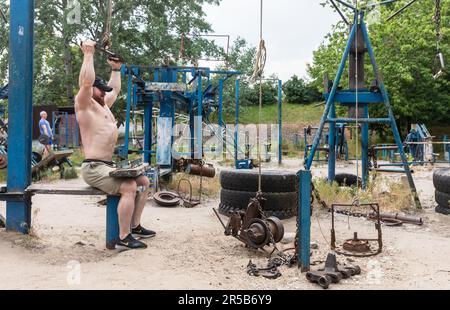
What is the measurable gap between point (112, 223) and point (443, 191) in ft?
15.4

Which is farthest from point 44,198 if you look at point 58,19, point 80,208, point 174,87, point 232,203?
point 58,19

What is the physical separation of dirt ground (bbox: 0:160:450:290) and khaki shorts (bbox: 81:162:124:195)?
58 cm

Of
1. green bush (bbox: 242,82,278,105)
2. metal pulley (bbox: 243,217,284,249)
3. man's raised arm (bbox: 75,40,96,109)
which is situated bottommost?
metal pulley (bbox: 243,217,284,249)

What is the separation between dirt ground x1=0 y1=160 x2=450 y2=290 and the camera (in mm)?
3459

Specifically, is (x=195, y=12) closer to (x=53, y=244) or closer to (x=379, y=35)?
(x=379, y=35)

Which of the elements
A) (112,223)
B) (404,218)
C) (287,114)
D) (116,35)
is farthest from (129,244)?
(287,114)

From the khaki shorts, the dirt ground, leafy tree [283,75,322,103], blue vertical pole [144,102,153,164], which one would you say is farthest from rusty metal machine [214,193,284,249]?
leafy tree [283,75,322,103]

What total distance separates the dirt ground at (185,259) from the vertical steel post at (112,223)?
0.12 m

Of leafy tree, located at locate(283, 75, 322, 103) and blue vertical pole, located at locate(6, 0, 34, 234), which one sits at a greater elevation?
leafy tree, located at locate(283, 75, 322, 103)

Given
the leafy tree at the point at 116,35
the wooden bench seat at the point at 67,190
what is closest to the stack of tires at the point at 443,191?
the wooden bench seat at the point at 67,190

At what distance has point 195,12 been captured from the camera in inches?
955

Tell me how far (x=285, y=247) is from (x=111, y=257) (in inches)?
66.4

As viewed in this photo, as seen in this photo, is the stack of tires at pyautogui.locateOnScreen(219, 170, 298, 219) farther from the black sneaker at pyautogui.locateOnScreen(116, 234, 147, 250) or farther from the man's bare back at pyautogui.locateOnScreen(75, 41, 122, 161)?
the man's bare back at pyautogui.locateOnScreen(75, 41, 122, 161)

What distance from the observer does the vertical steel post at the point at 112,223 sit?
4453 millimetres
